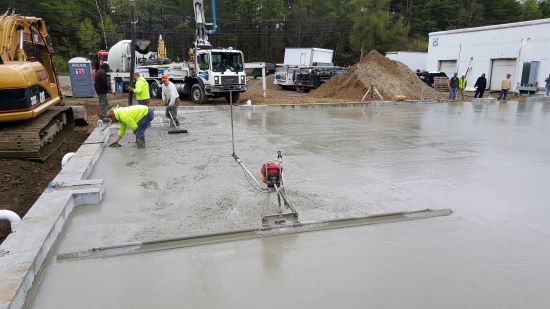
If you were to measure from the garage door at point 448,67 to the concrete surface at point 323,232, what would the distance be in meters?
25.7

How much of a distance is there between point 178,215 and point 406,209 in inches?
111

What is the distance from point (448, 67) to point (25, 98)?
32.3 metres

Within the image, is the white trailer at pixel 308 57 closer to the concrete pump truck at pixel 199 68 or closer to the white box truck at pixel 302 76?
the white box truck at pixel 302 76

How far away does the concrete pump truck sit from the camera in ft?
56.6

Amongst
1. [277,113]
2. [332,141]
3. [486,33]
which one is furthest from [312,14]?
[332,141]

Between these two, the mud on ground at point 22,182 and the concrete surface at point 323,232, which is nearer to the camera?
the concrete surface at point 323,232

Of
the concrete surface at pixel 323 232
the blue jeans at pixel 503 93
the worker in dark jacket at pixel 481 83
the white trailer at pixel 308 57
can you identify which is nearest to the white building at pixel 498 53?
the blue jeans at pixel 503 93

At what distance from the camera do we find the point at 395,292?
3.40 meters

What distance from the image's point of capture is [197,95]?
18.0 m

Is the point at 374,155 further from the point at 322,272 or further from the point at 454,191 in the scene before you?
the point at 322,272

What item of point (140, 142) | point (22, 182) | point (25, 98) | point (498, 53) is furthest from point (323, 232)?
point (498, 53)

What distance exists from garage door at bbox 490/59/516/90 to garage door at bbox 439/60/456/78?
3549 mm

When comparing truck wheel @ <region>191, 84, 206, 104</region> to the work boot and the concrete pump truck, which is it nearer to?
the concrete pump truck

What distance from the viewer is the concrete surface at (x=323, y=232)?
3.39 m
